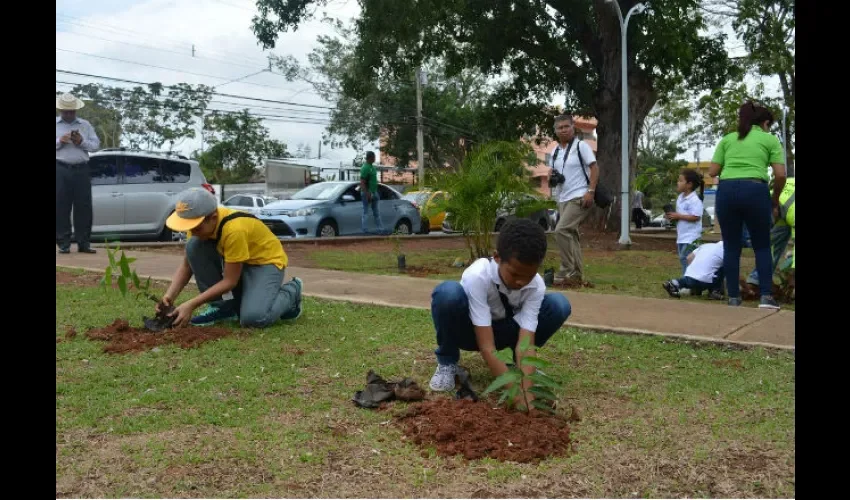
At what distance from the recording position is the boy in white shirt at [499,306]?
3.69 metres

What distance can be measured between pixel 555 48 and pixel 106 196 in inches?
455

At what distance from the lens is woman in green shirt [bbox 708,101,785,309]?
21.8 ft

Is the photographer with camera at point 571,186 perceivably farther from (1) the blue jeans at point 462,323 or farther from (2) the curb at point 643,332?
(1) the blue jeans at point 462,323

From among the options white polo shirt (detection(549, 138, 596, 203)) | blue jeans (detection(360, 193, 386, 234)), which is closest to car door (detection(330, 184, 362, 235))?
blue jeans (detection(360, 193, 386, 234))

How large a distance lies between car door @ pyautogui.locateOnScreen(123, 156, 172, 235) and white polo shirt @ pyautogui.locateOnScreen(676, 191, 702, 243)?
9.47m

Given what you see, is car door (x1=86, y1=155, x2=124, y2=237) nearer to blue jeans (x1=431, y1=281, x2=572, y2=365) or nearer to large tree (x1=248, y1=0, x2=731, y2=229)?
large tree (x1=248, y1=0, x2=731, y2=229)

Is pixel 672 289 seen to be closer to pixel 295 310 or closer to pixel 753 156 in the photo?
pixel 753 156

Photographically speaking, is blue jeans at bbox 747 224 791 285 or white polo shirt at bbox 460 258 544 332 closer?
white polo shirt at bbox 460 258 544 332

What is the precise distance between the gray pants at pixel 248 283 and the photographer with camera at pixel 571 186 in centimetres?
359

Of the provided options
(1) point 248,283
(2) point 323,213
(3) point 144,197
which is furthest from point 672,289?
(2) point 323,213

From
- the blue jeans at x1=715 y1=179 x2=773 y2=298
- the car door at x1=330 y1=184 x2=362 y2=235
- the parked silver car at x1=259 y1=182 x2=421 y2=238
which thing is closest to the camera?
the blue jeans at x1=715 y1=179 x2=773 y2=298

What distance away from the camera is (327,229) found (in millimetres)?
17375
